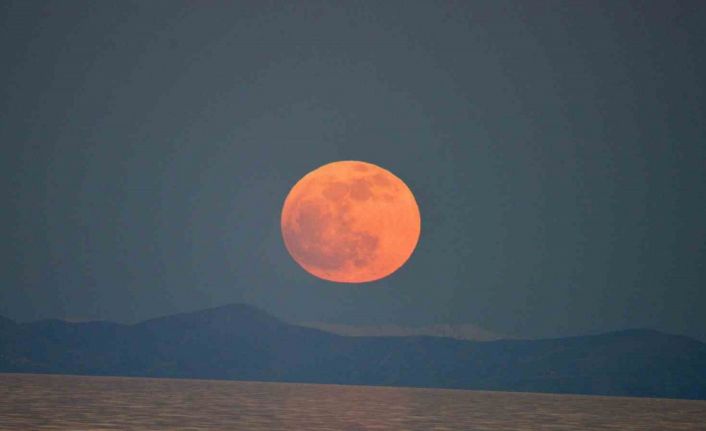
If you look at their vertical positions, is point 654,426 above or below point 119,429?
above

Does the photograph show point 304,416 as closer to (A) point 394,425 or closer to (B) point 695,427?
→ (A) point 394,425

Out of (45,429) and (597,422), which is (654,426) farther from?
(45,429)

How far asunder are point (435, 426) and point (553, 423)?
1440cm

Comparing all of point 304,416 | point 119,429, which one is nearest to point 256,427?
point 119,429

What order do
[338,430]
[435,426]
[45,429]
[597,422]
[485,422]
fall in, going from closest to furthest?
[45,429] → [338,430] → [435,426] → [485,422] → [597,422]

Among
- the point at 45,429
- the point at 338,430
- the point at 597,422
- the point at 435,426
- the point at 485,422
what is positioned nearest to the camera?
the point at 45,429

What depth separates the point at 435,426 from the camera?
74.5 m

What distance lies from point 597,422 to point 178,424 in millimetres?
35928

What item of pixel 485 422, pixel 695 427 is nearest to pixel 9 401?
pixel 485 422

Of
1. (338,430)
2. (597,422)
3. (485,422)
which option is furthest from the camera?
(597,422)

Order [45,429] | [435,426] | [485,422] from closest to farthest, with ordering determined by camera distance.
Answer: [45,429] < [435,426] < [485,422]

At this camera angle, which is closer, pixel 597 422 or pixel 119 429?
pixel 119 429

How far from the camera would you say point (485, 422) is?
83.6 m

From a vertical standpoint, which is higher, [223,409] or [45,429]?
[223,409]
